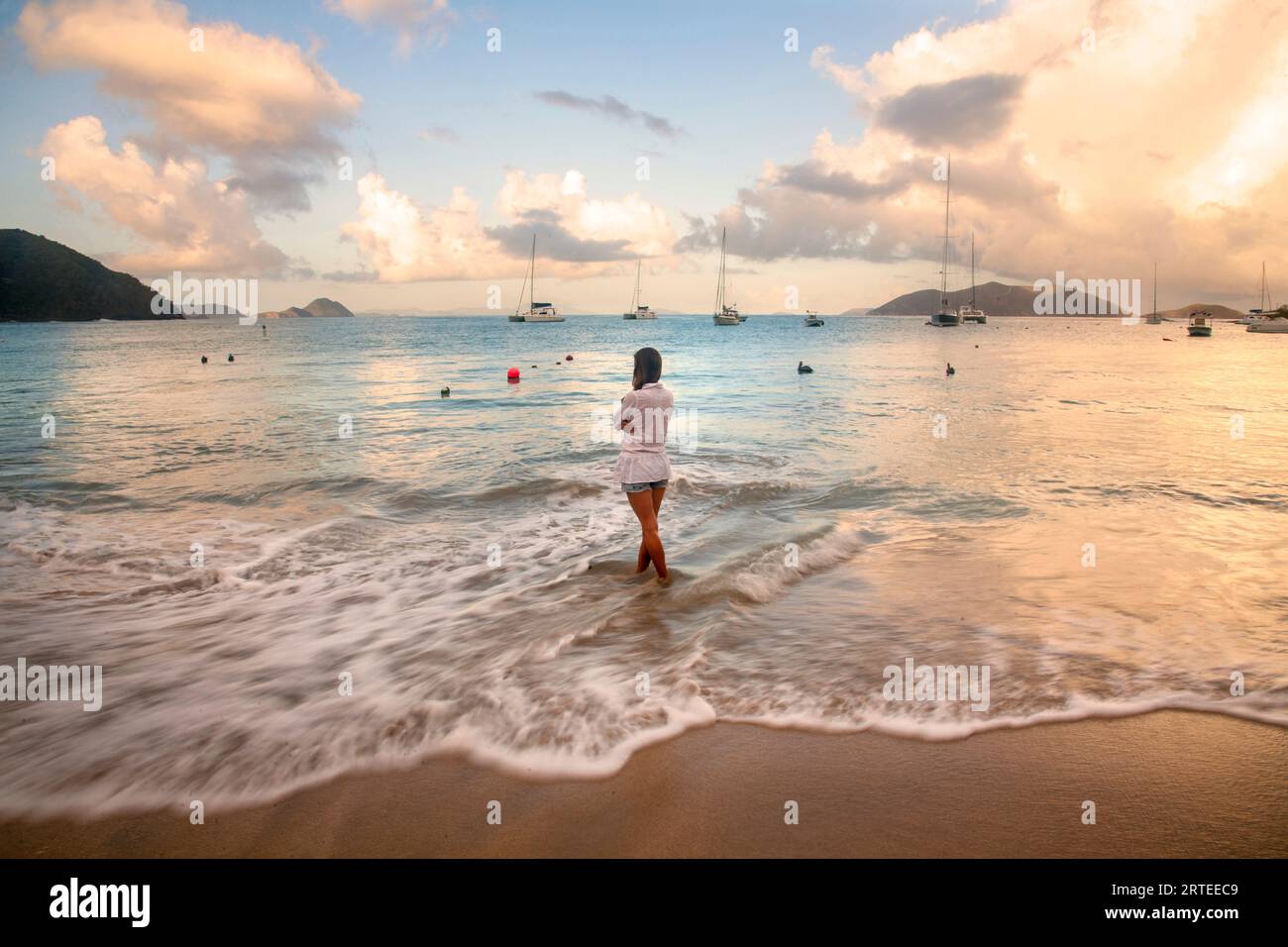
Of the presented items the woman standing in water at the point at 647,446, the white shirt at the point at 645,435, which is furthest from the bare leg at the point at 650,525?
the white shirt at the point at 645,435

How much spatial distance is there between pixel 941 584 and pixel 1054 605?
101 cm

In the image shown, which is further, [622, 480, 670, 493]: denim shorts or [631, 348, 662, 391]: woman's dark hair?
[622, 480, 670, 493]: denim shorts

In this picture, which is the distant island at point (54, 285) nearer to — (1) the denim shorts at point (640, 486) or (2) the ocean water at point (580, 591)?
(2) the ocean water at point (580, 591)

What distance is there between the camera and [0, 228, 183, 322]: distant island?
151 m

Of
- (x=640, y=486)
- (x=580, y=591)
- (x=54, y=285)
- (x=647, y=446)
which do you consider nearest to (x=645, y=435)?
(x=647, y=446)

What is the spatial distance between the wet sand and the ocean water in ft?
0.75

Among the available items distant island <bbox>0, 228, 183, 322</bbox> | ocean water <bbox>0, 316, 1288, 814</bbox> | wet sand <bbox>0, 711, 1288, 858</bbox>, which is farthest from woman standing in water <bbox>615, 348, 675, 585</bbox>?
distant island <bbox>0, 228, 183, 322</bbox>

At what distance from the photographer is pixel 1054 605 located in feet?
20.3

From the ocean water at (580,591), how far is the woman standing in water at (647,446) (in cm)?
77

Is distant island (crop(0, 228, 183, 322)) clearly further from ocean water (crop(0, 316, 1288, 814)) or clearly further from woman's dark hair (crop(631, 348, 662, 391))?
woman's dark hair (crop(631, 348, 662, 391))

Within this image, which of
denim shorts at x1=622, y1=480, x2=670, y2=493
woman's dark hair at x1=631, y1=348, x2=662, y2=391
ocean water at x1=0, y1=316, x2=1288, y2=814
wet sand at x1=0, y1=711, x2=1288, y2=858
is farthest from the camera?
denim shorts at x1=622, y1=480, x2=670, y2=493

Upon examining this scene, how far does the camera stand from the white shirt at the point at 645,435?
6617mm
